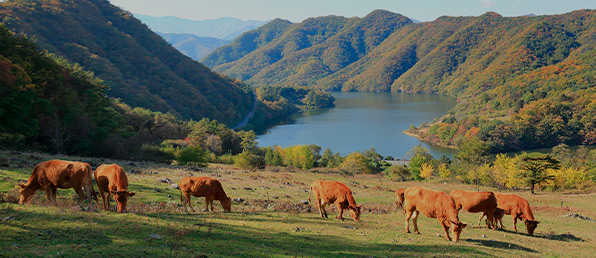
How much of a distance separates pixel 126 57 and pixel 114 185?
120 m

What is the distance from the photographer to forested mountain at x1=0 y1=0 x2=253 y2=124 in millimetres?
93125

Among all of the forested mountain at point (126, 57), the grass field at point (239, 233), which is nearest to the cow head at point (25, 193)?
the grass field at point (239, 233)

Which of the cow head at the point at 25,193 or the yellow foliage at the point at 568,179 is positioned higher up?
the cow head at the point at 25,193

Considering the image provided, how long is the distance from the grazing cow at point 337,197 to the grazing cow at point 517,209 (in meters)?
6.26

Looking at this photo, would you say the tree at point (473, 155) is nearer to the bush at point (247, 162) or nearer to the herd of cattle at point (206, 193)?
the bush at point (247, 162)

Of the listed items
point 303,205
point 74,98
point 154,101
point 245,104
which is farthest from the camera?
point 245,104

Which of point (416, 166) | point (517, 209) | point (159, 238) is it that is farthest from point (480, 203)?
point (416, 166)

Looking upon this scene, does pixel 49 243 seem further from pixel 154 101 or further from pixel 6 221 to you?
pixel 154 101

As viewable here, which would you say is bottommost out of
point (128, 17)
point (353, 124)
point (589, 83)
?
point (353, 124)

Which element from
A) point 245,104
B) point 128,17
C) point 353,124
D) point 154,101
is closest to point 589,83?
point 353,124

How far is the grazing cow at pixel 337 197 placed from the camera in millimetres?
12547

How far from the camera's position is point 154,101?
96000 mm

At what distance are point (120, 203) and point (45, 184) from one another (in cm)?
234

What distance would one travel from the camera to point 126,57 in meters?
118
